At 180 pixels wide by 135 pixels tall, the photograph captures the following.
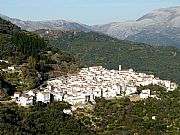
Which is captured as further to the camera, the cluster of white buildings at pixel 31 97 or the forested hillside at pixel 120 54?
the forested hillside at pixel 120 54

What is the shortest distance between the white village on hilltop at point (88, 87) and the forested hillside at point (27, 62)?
1.64 metres

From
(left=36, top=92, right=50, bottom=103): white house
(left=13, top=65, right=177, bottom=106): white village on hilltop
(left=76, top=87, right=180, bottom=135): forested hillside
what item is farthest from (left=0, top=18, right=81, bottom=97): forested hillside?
(left=76, top=87, right=180, bottom=135): forested hillside

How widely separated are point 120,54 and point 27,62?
68.3 meters

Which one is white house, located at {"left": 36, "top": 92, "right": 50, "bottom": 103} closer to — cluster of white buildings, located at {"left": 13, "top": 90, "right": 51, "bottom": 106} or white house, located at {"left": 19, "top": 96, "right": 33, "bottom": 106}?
cluster of white buildings, located at {"left": 13, "top": 90, "right": 51, "bottom": 106}

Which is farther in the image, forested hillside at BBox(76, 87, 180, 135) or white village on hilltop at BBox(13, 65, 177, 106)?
white village on hilltop at BBox(13, 65, 177, 106)

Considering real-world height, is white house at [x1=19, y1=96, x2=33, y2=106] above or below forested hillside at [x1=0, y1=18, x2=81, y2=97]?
below

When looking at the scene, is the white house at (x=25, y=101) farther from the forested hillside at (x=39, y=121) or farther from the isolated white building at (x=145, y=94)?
the isolated white building at (x=145, y=94)

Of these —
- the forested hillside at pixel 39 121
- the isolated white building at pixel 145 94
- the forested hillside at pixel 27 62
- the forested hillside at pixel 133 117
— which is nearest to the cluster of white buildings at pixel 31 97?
the forested hillside at pixel 39 121

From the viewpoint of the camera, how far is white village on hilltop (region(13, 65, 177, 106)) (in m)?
43.7

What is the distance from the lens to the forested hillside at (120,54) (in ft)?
362

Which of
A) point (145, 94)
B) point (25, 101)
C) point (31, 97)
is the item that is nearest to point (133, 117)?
point (145, 94)

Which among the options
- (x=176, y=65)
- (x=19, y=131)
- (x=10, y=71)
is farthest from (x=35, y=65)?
(x=176, y=65)

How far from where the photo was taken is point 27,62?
5450 centimetres

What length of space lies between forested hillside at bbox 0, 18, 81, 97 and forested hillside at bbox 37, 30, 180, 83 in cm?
4086
